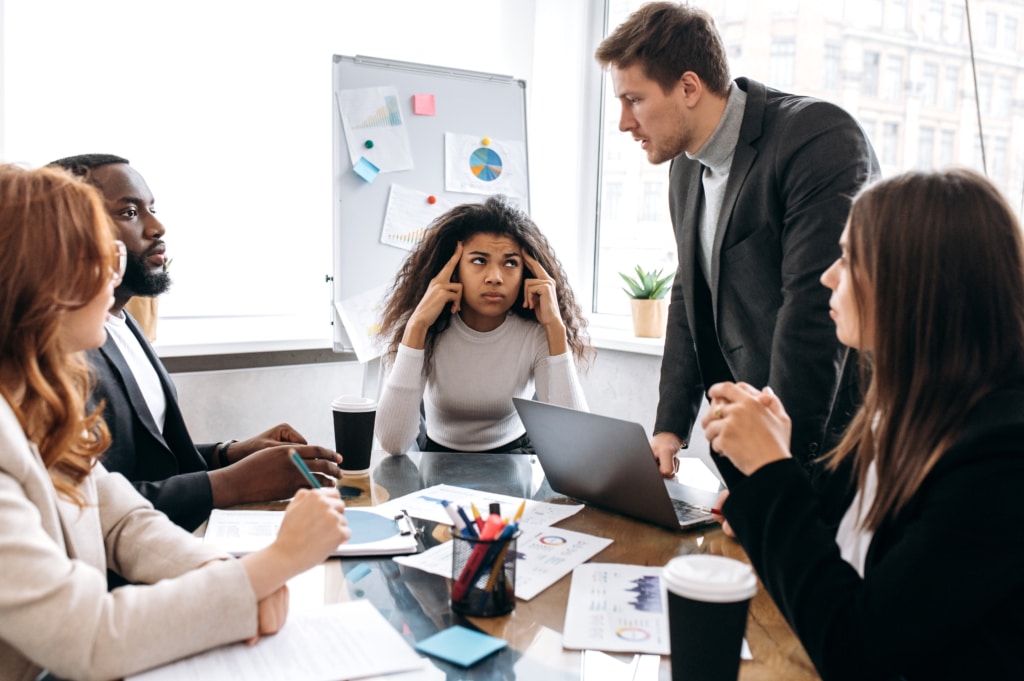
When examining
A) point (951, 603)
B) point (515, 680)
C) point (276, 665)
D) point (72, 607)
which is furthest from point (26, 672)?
point (951, 603)

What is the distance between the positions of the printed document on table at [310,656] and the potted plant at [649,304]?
2.38 m

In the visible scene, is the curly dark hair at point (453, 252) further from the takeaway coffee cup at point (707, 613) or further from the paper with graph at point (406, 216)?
the takeaway coffee cup at point (707, 613)

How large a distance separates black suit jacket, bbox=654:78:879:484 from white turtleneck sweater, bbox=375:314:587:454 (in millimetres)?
309

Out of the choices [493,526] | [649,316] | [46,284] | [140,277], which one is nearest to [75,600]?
[46,284]

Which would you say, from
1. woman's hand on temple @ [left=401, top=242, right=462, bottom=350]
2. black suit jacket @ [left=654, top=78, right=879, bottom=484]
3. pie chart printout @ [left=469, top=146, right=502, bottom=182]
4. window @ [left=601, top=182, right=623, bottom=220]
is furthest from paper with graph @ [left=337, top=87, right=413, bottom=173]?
black suit jacket @ [left=654, top=78, right=879, bottom=484]

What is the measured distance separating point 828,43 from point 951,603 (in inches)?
103

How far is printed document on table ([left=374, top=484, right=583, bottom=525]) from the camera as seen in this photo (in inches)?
55.3

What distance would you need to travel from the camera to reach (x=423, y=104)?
309 centimetres

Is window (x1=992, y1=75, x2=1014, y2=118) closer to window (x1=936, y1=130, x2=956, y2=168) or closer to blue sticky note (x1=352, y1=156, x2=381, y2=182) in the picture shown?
window (x1=936, y1=130, x2=956, y2=168)

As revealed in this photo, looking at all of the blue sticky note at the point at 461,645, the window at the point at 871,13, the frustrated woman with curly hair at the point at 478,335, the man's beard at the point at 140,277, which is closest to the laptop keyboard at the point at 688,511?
the blue sticky note at the point at 461,645

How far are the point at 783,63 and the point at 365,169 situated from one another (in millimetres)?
1520

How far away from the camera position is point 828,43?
9.77 ft

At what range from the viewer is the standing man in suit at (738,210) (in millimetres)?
1598

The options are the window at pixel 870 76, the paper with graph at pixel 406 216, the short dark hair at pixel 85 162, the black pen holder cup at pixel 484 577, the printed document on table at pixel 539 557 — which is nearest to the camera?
the black pen holder cup at pixel 484 577
